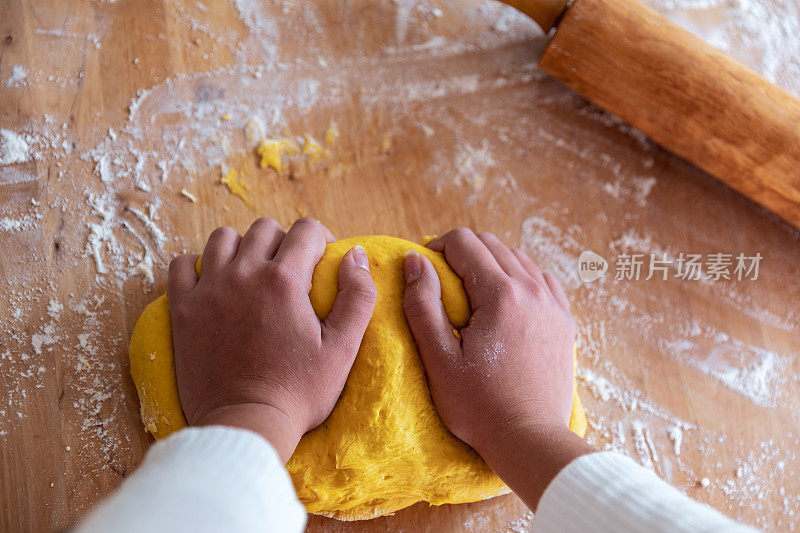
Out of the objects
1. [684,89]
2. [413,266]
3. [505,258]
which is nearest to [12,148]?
[413,266]

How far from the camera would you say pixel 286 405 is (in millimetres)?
751

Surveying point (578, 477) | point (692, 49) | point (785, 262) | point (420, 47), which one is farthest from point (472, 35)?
point (578, 477)

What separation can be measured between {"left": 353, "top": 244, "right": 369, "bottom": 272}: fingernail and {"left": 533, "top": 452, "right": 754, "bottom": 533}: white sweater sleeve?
39 cm

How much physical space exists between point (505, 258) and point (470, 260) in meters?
0.08

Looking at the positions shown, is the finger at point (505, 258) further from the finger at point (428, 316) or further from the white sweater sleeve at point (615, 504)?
the white sweater sleeve at point (615, 504)

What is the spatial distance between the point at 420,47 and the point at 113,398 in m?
0.84

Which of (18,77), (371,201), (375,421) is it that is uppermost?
(18,77)

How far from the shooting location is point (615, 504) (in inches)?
24.5

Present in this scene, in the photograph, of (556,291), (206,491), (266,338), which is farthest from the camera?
(556,291)

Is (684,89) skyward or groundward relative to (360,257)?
skyward

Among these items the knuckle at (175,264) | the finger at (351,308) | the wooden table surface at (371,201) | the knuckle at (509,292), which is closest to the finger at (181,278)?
the knuckle at (175,264)

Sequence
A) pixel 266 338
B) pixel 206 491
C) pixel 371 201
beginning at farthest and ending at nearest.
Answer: pixel 371 201 → pixel 266 338 → pixel 206 491

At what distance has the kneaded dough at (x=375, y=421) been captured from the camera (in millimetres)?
809

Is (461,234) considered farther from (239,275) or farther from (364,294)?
(239,275)
